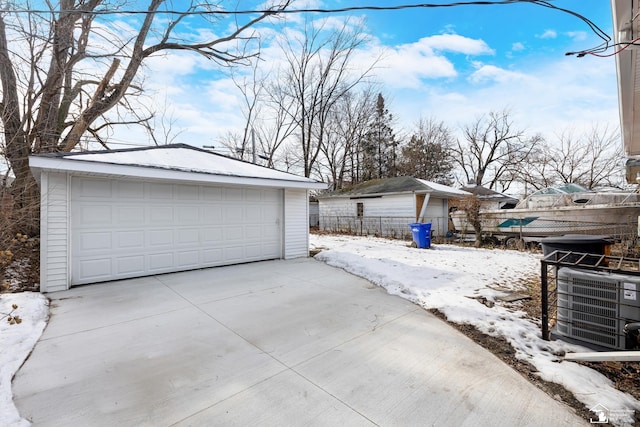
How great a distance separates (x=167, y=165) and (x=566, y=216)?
39.0 ft

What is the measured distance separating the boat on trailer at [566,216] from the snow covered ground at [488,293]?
1387 mm

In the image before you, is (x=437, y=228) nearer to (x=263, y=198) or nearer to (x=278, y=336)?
(x=263, y=198)

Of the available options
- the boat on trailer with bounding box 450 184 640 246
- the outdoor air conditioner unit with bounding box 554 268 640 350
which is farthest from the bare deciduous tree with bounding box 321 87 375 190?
the outdoor air conditioner unit with bounding box 554 268 640 350

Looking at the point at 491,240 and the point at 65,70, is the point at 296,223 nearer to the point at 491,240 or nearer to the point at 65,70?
the point at 65,70

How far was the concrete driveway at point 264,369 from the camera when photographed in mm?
1904

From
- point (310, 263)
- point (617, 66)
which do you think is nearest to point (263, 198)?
point (310, 263)

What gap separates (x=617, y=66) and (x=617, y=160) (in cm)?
2245

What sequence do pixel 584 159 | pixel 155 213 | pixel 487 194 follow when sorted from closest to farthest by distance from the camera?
→ pixel 155 213
pixel 487 194
pixel 584 159

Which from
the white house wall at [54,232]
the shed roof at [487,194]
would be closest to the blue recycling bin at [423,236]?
the white house wall at [54,232]

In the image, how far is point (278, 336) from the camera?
3113 millimetres

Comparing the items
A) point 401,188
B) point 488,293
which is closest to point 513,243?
point 401,188

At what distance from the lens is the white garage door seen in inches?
202

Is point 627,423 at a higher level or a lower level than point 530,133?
lower

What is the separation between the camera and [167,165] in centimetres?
562
